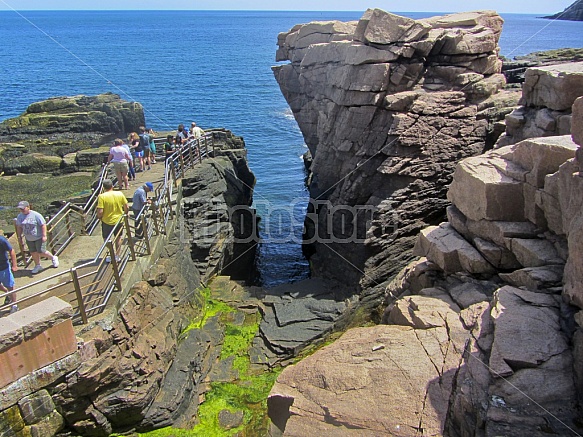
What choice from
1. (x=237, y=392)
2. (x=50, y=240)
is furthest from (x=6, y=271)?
(x=237, y=392)

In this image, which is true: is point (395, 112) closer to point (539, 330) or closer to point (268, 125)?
point (539, 330)

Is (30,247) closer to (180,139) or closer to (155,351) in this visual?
(155,351)

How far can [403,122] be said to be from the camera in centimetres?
1884

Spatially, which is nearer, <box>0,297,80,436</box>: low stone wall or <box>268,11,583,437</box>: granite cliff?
<box>268,11,583,437</box>: granite cliff

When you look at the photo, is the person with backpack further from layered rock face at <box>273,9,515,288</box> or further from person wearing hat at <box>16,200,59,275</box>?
person wearing hat at <box>16,200,59,275</box>

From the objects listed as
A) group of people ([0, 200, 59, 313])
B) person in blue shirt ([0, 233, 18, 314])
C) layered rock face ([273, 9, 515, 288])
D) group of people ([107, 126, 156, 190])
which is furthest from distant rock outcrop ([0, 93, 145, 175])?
person in blue shirt ([0, 233, 18, 314])

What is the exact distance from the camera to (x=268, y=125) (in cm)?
6066

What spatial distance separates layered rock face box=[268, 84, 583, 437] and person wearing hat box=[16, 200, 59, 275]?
6.76 m

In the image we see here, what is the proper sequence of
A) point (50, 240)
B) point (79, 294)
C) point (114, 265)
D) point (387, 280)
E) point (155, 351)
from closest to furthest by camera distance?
point (79, 294) < point (114, 265) < point (155, 351) < point (50, 240) < point (387, 280)

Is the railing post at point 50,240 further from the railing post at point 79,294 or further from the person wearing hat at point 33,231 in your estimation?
the railing post at point 79,294

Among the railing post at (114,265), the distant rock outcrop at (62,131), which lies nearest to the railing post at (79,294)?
the railing post at (114,265)

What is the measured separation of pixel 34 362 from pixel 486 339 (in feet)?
27.3

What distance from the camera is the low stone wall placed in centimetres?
930

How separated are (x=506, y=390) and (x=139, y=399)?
26.1ft
